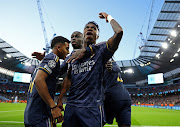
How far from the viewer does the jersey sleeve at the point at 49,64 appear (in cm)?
206

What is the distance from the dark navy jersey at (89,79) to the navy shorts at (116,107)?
40.9 inches

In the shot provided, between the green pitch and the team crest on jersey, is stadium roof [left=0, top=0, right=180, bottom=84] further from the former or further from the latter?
the team crest on jersey

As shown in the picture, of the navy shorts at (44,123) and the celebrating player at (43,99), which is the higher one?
the celebrating player at (43,99)

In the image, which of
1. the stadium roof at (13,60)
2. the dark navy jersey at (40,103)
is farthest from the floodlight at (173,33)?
the stadium roof at (13,60)

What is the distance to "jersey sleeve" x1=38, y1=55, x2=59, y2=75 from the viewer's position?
2.06 metres

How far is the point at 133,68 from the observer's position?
5078 cm

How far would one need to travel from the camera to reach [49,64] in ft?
6.95

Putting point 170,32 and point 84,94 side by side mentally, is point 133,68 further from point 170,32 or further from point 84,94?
point 84,94

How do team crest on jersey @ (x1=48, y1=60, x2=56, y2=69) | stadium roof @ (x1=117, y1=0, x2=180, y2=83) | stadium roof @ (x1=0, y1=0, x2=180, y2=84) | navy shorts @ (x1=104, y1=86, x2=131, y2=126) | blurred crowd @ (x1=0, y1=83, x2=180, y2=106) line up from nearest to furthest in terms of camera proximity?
team crest on jersey @ (x1=48, y1=60, x2=56, y2=69) < navy shorts @ (x1=104, y1=86, x2=131, y2=126) < stadium roof @ (x1=117, y1=0, x2=180, y2=83) < stadium roof @ (x1=0, y1=0, x2=180, y2=84) < blurred crowd @ (x1=0, y1=83, x2=180, y2=106)

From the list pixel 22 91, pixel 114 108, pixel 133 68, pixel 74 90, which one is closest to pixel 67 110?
pixel 74 90

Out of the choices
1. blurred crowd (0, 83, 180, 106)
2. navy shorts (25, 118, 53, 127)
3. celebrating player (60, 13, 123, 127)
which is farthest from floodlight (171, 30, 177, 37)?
navy shorts (25, 118, 53, 127)

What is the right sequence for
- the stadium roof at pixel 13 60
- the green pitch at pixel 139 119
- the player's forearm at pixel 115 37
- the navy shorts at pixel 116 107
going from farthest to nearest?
the stadium roof at pixel 13 60 < the green pitch at pixel 139 119 < the navy shorts at pixel 116 107 < the player's forearm at pixel 115 37

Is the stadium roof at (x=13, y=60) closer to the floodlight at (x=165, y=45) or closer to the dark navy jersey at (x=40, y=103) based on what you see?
the floodlight at (x=165, y=45)

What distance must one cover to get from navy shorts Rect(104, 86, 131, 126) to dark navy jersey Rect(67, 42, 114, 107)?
3.41ft
